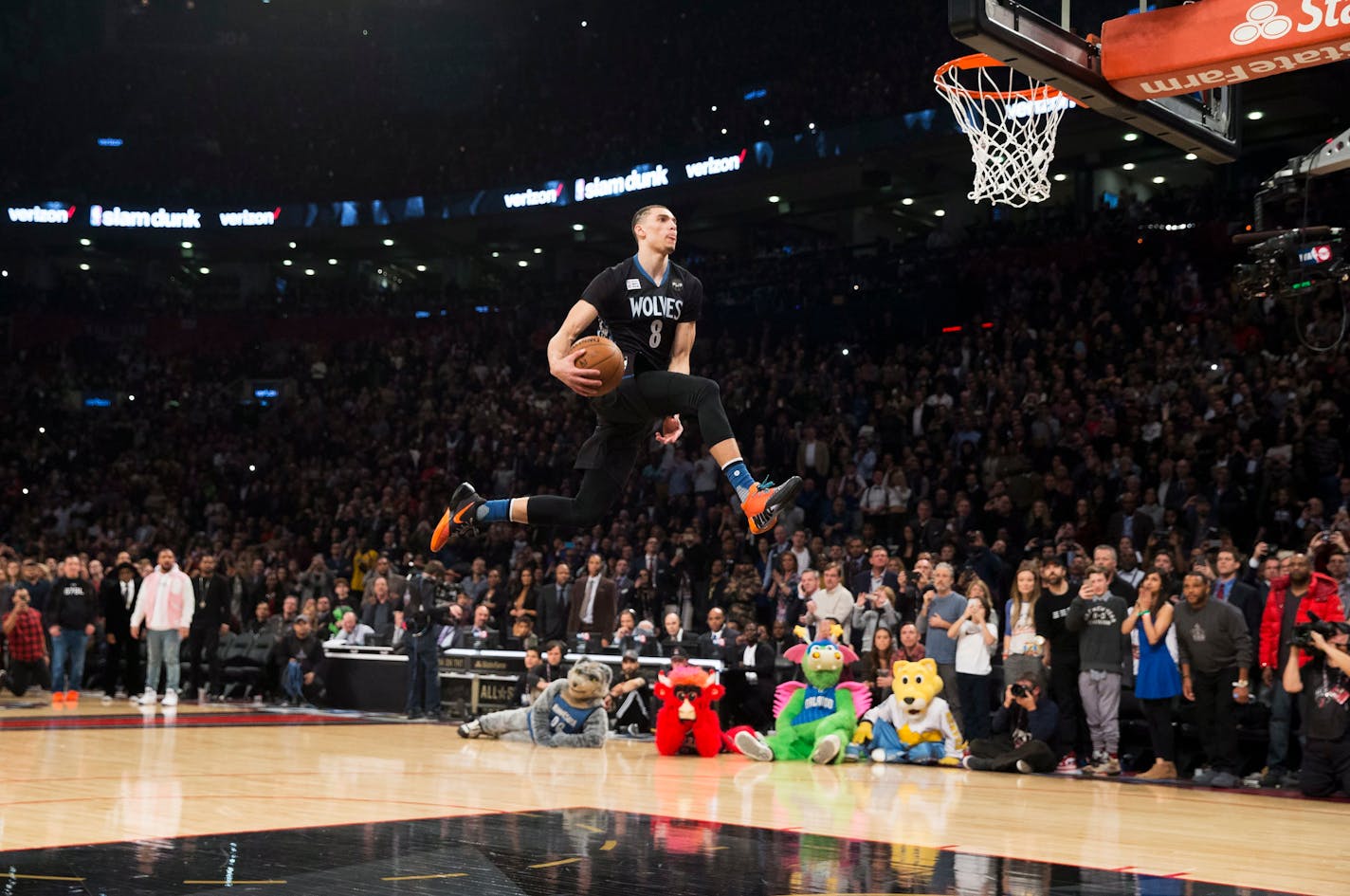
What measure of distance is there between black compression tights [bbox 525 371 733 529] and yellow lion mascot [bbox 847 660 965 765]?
751 centimetres

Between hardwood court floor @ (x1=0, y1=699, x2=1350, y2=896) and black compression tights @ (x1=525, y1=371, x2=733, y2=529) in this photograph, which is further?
hardwood court floor @ (x1=0, y1=699, x2=1350, y2=896)

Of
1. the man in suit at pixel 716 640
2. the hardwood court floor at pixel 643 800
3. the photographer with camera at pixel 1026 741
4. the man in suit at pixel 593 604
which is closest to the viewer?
the hardwood court floor at pixel 643 800

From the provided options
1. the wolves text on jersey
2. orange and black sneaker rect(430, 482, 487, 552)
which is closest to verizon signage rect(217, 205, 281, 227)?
orange and black sneaker rect(430, 482, 487, 552)

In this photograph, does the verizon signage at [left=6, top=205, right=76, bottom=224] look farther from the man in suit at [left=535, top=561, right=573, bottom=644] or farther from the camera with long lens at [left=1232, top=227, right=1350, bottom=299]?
the camera with long lens at [left=1232, top=227, right=1350, bottom=299]

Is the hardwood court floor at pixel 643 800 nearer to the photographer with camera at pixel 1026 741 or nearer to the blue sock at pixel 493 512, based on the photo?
the photographer with camera at pixel 1026 741

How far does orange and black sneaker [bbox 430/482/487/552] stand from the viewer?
680 centimetres

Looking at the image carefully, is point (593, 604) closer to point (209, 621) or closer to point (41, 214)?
point (209, 621)

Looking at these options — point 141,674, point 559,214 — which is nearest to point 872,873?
point 141,674

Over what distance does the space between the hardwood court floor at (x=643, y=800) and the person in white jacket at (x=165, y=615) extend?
12.4 feet

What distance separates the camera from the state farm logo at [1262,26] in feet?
25.8

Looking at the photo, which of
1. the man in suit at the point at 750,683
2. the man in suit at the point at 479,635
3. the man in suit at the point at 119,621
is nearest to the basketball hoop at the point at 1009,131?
the man in suit at the point at 750,683

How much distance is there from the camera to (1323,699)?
1053cm

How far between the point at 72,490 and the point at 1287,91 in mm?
25941

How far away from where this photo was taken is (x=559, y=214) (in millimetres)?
33250
